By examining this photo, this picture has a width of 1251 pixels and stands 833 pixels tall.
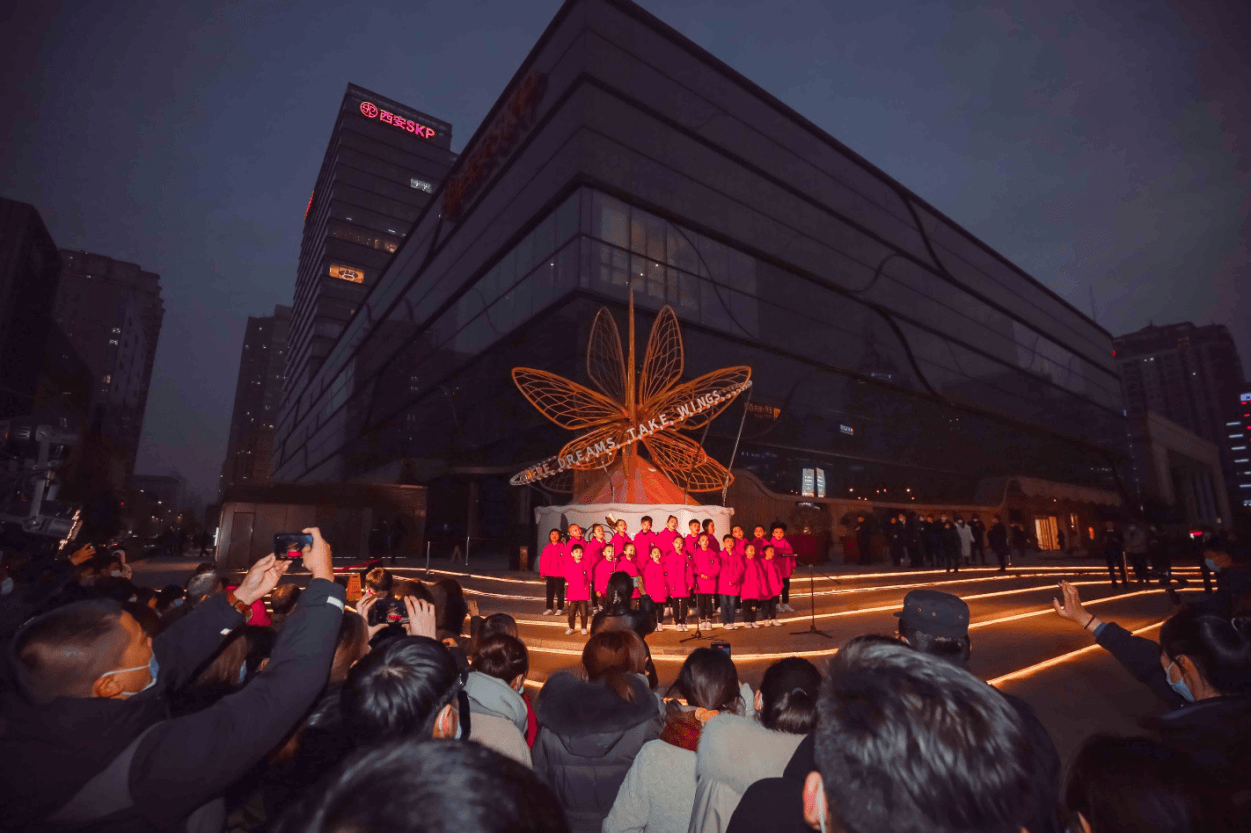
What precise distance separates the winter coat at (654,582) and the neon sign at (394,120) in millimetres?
77867

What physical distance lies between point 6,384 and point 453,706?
36.1m

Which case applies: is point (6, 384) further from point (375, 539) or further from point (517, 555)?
point (517, 555)

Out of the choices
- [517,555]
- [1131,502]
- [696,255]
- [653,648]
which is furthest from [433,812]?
[1131,502]

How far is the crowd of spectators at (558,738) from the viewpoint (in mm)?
900

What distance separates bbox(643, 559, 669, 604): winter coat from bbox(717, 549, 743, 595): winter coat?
1.12 m

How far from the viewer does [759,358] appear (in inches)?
931

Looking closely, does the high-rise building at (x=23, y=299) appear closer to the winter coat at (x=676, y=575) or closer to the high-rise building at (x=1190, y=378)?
the winter coat at (x=676, y=575)

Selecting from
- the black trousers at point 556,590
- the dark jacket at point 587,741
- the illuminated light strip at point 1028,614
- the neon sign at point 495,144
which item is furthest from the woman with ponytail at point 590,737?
the neon sign at point 495,144

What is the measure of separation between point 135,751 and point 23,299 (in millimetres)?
35852

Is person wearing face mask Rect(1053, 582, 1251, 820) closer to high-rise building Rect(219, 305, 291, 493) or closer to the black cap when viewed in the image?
the black cap

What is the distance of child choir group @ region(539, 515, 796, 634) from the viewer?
10.1 metres

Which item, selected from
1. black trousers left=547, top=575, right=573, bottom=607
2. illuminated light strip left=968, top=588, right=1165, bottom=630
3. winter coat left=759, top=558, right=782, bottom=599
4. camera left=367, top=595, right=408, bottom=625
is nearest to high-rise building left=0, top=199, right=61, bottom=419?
black trousers left=547, top=575, right=573, bottom=607

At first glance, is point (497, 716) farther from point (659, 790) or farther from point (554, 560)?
point (554, 560)

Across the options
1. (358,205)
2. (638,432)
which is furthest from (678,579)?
(358,205)
